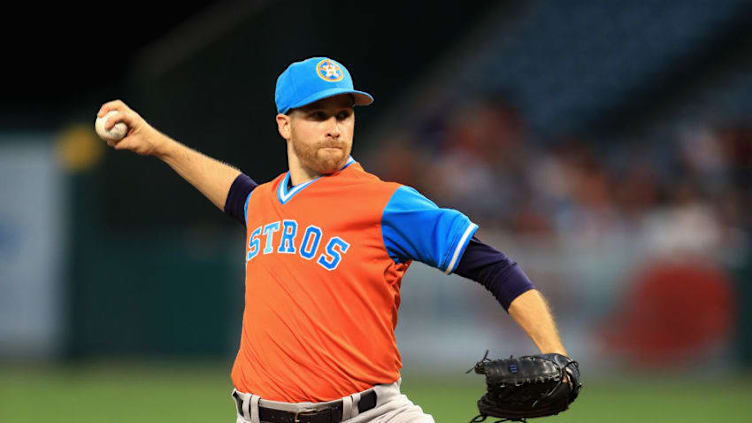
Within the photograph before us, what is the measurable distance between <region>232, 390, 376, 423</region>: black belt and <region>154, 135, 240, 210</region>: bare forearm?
1.07 m

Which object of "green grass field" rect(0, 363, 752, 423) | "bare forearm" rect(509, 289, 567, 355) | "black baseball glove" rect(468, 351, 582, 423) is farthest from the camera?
"green grass field" rect(0, 363, 752, 423)

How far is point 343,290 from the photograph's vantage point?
428cm

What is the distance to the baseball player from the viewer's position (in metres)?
4.19

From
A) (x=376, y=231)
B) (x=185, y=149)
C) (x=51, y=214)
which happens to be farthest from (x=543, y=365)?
(x=51, y=214)

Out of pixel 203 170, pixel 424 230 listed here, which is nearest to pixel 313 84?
pixel 424 230

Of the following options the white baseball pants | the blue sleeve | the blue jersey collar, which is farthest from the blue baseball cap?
the white baseball pants

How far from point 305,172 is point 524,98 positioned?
11099 millimetres

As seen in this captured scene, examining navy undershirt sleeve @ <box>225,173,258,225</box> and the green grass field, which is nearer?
navy undershirt sleeve @ <box>225,173,258,225</box>

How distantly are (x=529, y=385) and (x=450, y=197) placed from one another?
9301 millimetres

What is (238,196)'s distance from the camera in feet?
16.1

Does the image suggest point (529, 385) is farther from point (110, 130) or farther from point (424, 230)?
point (110, 130)

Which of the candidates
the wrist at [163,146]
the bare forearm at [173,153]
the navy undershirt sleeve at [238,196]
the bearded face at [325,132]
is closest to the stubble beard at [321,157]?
the bearded face at [325,132]

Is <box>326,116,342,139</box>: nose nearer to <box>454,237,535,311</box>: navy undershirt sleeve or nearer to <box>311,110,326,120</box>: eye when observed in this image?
<box>311,110,326,120</box>: eye

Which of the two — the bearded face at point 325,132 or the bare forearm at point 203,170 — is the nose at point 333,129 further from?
the bare forearm at point 203,170
